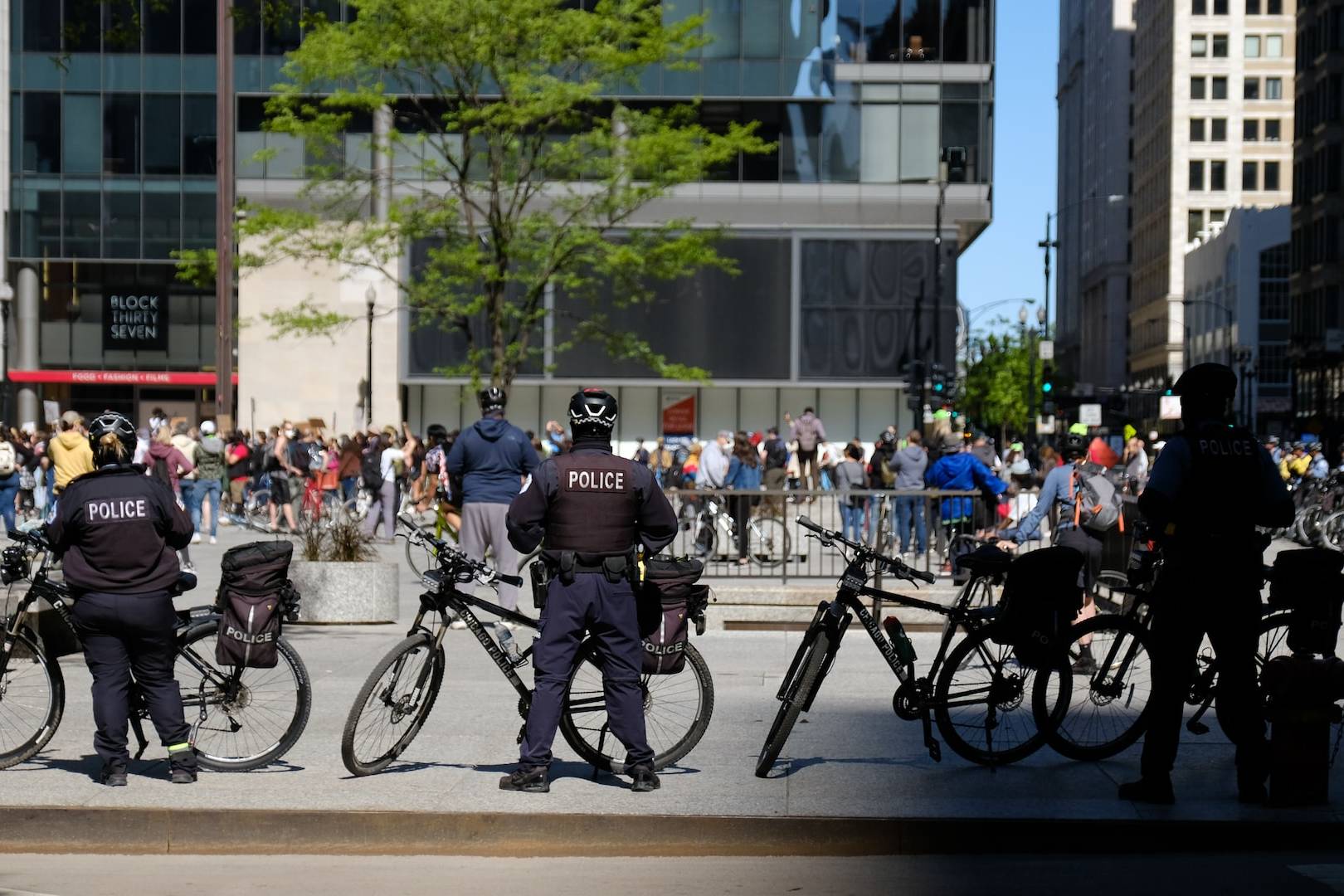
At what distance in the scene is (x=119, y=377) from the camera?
2393 inches

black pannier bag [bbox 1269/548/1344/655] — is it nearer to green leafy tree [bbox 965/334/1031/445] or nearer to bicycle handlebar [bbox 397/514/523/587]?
bicycle handlebar [bbox 397/514/523/587]

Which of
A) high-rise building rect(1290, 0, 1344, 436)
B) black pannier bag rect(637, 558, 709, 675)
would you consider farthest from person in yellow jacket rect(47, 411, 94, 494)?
high-rise building rect(1290, 0, 1344, 436)

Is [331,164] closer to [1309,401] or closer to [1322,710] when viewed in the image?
[1322,710]

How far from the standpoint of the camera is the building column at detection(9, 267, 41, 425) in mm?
58594

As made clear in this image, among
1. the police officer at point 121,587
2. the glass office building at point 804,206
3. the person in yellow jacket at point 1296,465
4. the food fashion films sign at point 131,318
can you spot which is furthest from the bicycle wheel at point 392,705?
the food fashion films sign at point 131,318

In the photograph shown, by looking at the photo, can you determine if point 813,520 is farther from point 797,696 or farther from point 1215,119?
point 1215,119

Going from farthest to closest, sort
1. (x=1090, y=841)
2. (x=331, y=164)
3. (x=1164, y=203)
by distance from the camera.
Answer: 1. (x=1164, y=203)
2. (x=331, y=164)
3. (x=1090, y=841)

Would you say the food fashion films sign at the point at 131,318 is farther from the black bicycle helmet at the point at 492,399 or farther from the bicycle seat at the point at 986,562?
the bicycle seat at the point at 986,562

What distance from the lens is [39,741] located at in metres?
8.80

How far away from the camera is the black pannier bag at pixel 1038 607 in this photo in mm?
8766

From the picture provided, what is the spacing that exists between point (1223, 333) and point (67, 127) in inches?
3239

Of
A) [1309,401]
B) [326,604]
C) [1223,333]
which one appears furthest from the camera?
[1223,333]

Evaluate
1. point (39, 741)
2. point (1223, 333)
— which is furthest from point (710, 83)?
point (1223, 333)

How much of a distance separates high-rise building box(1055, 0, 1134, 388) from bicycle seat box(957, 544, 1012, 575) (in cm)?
13876
